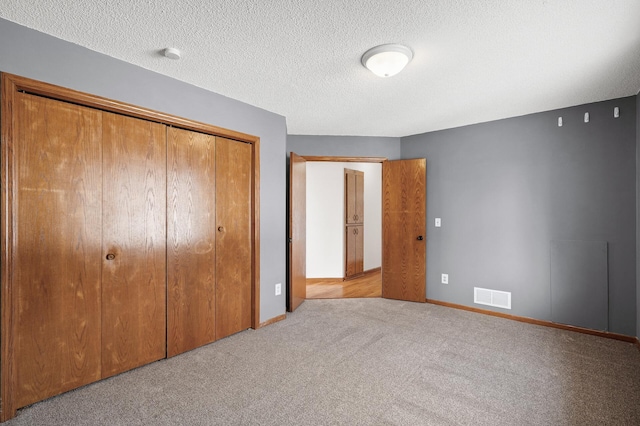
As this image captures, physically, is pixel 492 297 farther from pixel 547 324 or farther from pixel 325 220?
pixel 325 220

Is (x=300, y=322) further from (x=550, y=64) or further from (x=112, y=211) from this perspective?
(x=550, y=64)

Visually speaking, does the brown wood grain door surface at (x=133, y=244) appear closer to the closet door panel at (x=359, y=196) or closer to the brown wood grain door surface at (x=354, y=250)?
the brown wood grain door surface at (x=354, y=250)

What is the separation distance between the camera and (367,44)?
2021 millimetres

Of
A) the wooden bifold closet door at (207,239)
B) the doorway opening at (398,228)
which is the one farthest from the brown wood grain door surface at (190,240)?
the doorway opening at (398,228)

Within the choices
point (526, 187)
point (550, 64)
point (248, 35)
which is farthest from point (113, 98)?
point (526, 187)

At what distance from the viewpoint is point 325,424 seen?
5.72 ft

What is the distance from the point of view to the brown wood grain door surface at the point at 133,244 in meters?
2.22

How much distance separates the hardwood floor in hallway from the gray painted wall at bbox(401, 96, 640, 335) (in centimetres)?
105

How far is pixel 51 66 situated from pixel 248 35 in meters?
1.26

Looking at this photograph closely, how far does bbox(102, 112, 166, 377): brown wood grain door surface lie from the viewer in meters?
2.22

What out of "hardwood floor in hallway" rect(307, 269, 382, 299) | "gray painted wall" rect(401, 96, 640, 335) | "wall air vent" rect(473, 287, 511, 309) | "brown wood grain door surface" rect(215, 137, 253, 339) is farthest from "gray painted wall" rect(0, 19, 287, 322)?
"wall air vent" rect(473, 287, 511, 309)

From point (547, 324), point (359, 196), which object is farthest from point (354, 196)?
point (547, 324)

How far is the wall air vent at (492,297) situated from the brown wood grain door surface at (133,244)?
3472 mm

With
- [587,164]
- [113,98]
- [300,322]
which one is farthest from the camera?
[300,322]
